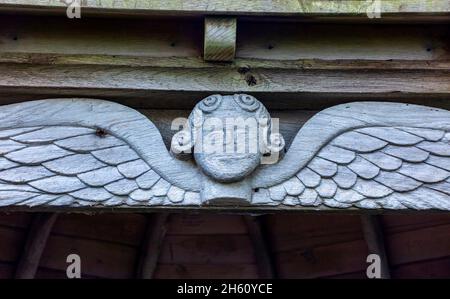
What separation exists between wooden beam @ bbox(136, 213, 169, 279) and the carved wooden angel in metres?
1.05

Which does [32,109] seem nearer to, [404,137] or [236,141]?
[236,141]

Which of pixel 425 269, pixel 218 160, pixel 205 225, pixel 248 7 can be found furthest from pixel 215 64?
pixel 425 269

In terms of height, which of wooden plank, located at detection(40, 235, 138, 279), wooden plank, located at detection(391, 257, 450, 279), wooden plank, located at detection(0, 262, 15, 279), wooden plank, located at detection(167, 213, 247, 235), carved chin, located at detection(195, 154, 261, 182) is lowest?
carved chin, located at detection(195, 154, 261, 182)

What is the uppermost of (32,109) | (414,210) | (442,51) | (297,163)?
(442,51)

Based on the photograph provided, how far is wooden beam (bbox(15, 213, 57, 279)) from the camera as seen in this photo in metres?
2.91

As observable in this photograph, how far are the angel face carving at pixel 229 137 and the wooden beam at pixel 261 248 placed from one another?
109 cm

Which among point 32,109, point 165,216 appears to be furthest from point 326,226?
point 32,109

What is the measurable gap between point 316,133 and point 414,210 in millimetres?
297

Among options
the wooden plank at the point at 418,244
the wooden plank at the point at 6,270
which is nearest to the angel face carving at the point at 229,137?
the wooden plank at the point at 418,244

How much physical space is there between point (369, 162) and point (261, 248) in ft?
3.82

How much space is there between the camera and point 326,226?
118 inches

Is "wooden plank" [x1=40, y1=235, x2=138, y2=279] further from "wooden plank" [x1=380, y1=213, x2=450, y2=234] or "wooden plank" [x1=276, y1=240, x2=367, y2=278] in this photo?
"wooden plank" [x1=380, y1=213, x2=450, y2=234]

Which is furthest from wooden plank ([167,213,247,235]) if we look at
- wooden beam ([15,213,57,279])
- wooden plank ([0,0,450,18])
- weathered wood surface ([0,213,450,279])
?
wooden plank ([0,0,450,18])

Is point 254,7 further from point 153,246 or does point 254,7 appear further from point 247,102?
point 153,246
